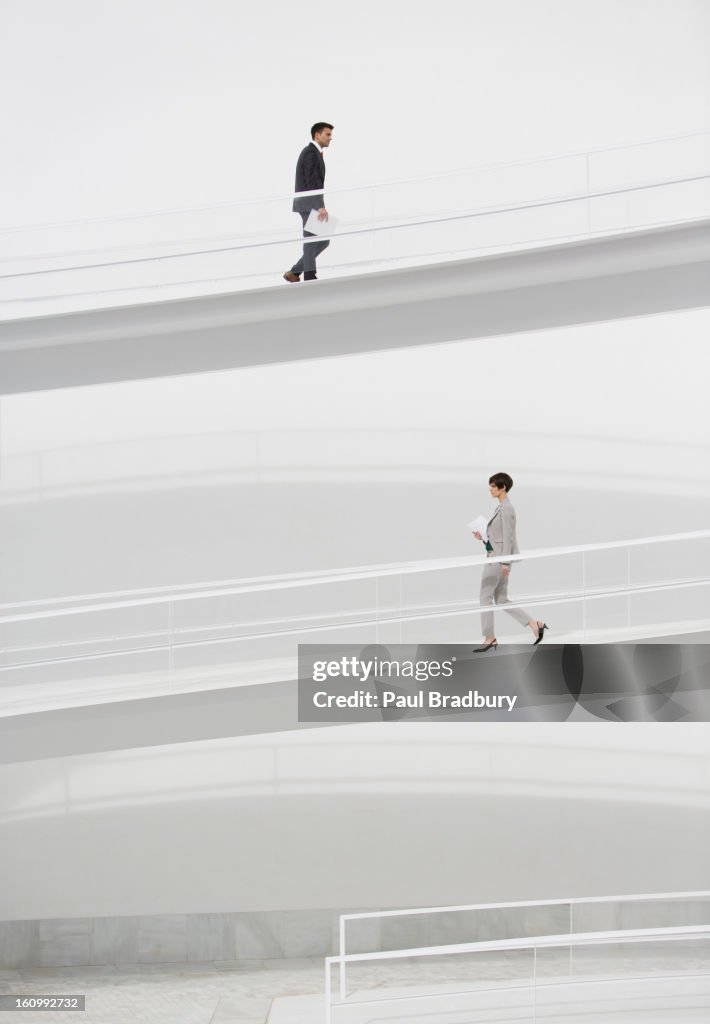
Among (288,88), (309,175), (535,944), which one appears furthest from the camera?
(288,88)

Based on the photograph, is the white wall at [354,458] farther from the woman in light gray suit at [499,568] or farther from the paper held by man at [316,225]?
the woman in light gray suit at [499,568]

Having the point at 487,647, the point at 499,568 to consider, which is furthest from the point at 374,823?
the point at 499,568

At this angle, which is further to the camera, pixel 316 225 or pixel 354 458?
pixel 354 458

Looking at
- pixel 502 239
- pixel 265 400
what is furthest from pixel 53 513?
pixel 502 239

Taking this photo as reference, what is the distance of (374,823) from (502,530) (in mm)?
2856

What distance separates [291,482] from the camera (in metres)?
7.73

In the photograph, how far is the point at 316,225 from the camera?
6.67 meters

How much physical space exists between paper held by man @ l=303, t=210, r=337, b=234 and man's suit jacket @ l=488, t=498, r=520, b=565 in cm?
233

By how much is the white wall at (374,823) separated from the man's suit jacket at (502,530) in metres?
2.26

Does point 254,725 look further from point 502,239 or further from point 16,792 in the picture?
point 502,239

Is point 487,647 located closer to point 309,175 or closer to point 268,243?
point 268,243

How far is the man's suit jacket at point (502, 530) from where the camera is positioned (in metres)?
5.71

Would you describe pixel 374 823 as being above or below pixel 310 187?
below

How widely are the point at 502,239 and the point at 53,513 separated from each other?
4.04 m
